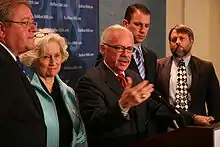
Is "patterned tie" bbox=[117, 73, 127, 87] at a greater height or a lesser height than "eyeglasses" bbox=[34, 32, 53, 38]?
lesser

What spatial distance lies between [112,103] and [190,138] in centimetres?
61

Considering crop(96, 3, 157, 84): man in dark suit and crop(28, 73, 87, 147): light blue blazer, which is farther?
crop(96, 3, 157, 84): man in dark suit

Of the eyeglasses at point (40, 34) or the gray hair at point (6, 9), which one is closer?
the gray hair at point (6, 9)

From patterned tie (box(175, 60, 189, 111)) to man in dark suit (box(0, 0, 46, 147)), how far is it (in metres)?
1.57

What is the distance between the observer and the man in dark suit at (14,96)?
168 cm

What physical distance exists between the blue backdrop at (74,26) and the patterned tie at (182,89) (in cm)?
77

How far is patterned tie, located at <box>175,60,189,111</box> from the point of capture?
319 centimetres

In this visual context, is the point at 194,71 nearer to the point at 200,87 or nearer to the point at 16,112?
the point at 200,87

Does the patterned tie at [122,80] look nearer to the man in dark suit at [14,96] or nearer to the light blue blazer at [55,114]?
the light blue blazer at [55,114]

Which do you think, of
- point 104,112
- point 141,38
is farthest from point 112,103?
point 141,38

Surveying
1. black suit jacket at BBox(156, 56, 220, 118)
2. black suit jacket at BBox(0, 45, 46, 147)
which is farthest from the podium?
black suit jacket at BBox(156, 56, 220, 118)

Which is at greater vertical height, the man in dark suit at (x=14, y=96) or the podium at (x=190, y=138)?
the man in dark suit at (x=14, y=96)

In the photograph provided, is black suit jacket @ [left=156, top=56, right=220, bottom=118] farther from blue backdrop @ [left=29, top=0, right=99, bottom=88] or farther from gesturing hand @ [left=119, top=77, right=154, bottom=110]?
gesturing hand @ [left=119, top=77, right=154, bottom=110]

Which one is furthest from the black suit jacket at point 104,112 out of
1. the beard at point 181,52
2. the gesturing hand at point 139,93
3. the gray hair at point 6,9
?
the beard at point 181,52
